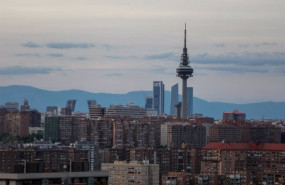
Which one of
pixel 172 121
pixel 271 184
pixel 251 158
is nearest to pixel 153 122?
pixel 172 121

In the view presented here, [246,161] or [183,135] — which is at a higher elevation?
[183,135]

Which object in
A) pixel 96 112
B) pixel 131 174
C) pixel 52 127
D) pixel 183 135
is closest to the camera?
pixel 131 174

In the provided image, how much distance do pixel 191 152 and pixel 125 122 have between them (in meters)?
29.7

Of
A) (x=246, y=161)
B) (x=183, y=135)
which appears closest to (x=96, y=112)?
(x=183, y=135)

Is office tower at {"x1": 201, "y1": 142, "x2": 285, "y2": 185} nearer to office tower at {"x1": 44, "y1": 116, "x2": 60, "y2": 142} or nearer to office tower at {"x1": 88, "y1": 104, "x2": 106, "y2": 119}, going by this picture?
office tower at {"x1": 44, "y1": 116, "x2": 60, "y2": 142}

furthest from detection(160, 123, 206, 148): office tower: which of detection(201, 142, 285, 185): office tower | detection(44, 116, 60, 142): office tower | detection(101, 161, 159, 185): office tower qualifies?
detection(101, 161, 159, 185): office tower

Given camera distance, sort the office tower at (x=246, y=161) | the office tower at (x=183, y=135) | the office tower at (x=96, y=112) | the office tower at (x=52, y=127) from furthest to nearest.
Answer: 1. the office tower at (x=96, y=112)
2. the office tower at (x=52, y=127)
3. the office tower at (x=183, y=135)
4. the office tower at (x=246, y=161)

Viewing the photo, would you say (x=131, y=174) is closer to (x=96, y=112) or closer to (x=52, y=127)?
(x=52, y=127)

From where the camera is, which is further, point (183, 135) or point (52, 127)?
point (52, 127)

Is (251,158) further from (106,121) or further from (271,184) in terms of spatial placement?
(106,121)

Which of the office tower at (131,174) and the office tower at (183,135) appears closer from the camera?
the office tower at (131,174)

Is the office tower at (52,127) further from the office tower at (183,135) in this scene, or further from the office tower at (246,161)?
the office tower at (246,161)

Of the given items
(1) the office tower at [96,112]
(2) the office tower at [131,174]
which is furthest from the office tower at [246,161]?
(1) the office tower at [96,112]

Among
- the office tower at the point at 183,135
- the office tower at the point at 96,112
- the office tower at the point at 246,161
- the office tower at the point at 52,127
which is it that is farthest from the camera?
the office tower at the point at 96,112
